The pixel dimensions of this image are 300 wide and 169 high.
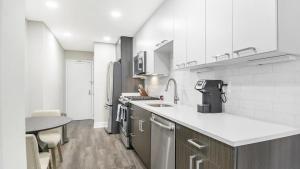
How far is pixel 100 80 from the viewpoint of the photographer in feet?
16.4

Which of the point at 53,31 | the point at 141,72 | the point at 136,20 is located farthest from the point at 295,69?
the point at 53,31

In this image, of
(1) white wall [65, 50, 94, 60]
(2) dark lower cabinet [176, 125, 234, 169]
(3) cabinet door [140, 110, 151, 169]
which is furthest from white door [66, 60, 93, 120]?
(2) dark lower cabinet [176, 125, 234, 169]

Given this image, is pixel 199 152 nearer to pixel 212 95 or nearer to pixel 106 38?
pixel 212 95

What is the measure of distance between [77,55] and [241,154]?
6.27m

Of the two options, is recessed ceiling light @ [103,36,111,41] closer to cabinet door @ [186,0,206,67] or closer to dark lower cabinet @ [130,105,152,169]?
dark lower cabinet @ [130,105,152,169]

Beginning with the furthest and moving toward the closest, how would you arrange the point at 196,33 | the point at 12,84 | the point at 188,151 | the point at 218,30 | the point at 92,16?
the point at 92,16 < the point at 196,33 < the point at 218,30 < the point at 188,151 < the point at 12,84

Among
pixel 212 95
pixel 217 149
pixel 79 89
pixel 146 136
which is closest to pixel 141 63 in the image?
pixel 146 136

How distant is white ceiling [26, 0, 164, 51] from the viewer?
8.80ft

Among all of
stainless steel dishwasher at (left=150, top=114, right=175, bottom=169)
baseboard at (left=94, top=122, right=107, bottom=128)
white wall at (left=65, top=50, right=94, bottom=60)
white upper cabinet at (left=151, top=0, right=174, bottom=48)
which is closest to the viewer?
stainless steel dishwasher at (left=150, top=114, right=175, bottom=169)

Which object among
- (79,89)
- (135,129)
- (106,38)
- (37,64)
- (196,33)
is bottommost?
(135,129)

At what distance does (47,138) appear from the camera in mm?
2365

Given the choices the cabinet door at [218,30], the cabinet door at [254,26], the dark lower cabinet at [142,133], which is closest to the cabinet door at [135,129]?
the dark lower cabinet at [142,133]

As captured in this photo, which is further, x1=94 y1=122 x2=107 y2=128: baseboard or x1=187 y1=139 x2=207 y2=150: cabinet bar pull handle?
x1=94 y1=122 x2=107 y2=128: baseboard

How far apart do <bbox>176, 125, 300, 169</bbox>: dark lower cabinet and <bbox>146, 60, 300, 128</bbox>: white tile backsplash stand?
0.22 metres
